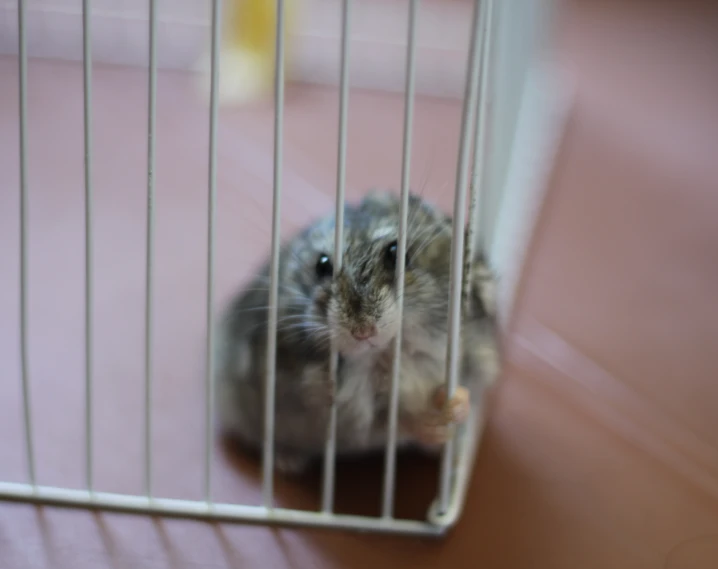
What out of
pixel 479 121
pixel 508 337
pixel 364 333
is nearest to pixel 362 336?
pixel 364 333

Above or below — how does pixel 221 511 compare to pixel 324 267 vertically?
below

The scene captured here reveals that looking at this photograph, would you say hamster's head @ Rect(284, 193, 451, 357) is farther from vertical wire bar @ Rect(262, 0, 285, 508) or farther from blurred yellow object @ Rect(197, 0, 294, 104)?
blurred yellow object @ Rect(197, 0, 294, 104)

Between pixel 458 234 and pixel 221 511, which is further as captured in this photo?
pixel 221 511

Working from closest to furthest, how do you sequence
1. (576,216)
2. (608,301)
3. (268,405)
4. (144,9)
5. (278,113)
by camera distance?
(278,113), (268,405), (608,301), (576,216), (144,9)

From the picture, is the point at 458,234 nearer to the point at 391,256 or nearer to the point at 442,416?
the point at 391,256

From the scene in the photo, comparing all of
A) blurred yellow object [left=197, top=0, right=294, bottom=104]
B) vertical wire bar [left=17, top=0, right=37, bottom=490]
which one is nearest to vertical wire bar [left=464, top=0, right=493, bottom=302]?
vertical wire bar [left=17, top=0, right=37, bottom=490]

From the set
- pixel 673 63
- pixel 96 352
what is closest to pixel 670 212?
pixel 673 63

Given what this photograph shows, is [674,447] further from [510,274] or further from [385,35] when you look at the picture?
[385,35]
